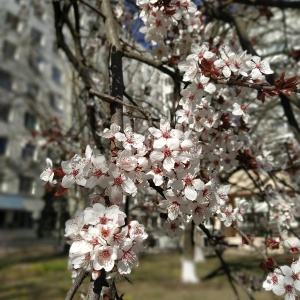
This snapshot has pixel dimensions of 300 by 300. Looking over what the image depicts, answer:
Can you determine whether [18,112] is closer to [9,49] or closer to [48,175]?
[9,49]

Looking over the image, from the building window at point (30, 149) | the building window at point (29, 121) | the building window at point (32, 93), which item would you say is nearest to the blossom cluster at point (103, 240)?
the building window at point (30, 149)

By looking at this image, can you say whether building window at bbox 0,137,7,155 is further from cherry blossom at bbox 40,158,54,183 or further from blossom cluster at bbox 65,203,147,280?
blossom cluster at bbox 65,203,147,280

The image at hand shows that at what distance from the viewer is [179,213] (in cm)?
171

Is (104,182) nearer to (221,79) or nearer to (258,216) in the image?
(221,79)

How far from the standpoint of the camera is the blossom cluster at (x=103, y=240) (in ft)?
4.53

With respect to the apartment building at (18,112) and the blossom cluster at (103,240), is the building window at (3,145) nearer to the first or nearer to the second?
the apartment building at (18,112)

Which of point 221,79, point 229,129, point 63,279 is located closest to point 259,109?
point 229,129

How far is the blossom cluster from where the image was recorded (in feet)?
4.53

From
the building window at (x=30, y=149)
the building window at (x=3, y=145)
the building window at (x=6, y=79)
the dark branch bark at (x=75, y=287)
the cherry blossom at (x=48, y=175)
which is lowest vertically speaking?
the dark branch bark at (x=75, y=287)

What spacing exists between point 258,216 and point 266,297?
3.85 metres

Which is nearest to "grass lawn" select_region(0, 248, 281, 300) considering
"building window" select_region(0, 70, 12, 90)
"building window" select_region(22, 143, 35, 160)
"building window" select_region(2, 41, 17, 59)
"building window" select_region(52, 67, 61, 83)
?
"building window" select_region(22, 143, 35, 160)

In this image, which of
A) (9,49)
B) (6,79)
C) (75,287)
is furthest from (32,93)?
(75,287)

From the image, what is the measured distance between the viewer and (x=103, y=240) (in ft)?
4.53

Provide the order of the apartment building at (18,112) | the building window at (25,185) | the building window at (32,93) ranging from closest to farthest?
the building window at (32,93)
the apartment building at (18,112)
the building window at (25,185)
